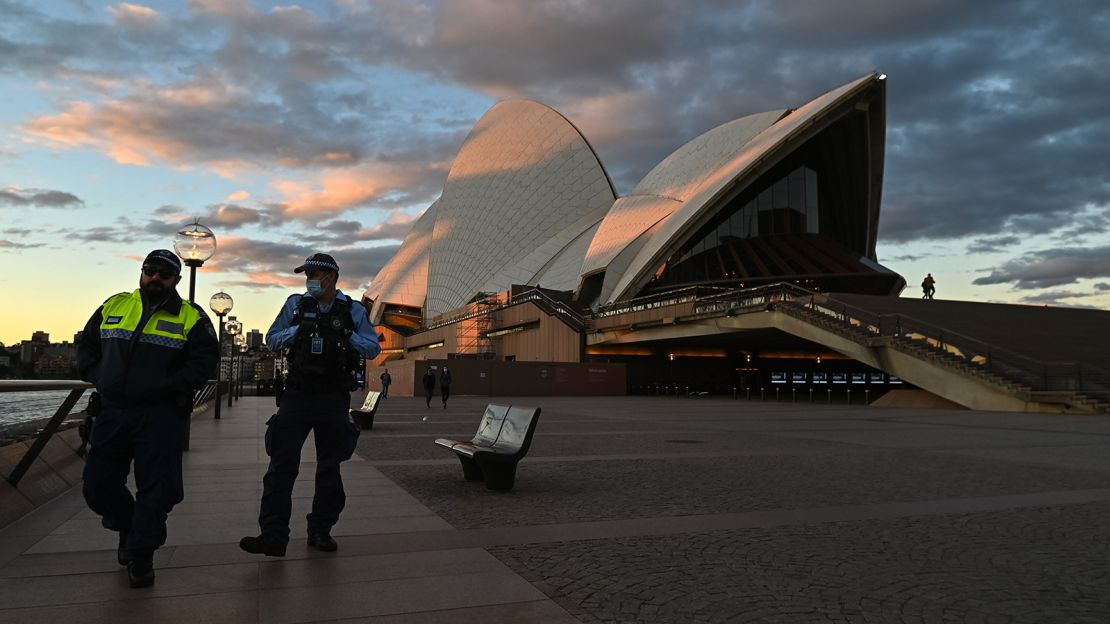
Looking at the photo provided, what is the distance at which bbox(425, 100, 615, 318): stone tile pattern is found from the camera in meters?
55.7

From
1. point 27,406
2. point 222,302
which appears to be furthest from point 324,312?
point 222,302

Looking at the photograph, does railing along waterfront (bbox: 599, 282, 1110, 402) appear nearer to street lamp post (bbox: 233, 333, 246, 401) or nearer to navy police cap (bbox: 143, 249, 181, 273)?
street lamp post (bbox: 233, 333, 246, 401)

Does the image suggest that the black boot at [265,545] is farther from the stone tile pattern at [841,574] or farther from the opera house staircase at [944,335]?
the opera house staircase at [944,335]

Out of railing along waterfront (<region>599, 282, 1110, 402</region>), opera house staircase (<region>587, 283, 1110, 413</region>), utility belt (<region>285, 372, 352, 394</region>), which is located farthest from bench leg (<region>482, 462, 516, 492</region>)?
railing along waterfront (<region>599, 282, 1110, 402</region>)

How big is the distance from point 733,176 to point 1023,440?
99.1ft

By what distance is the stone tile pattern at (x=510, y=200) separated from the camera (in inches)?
2192

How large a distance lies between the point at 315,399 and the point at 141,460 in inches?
35.4

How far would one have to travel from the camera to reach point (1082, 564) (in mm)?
4094

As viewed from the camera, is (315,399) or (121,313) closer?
(121,313)

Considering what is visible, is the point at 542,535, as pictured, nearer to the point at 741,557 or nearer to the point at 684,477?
the point at 741,557

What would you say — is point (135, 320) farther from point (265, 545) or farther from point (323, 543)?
point (323, 543)

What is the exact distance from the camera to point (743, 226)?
46188mm

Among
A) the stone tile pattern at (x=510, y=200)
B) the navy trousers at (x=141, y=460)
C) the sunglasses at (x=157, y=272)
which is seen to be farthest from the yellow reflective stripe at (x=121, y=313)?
the stone tile pattern at (x=510, y=200)

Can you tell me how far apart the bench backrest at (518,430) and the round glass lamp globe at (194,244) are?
4.72 meters
